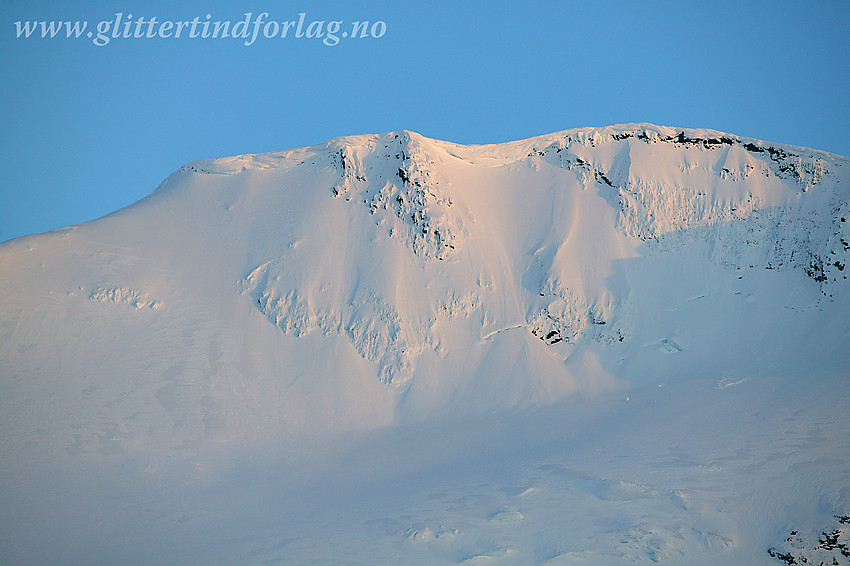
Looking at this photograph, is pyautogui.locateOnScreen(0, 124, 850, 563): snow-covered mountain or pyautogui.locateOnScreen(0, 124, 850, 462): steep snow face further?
pyautogui.locateOnScreen(0, 124, 850, 462): steep snow face

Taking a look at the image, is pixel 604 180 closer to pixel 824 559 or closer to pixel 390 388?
pixel 390 388

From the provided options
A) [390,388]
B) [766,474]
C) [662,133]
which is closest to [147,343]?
[390,388]

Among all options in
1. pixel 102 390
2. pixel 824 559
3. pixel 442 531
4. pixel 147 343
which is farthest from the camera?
pixel 147 343

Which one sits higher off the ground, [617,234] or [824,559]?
[617,234]

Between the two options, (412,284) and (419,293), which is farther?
(412,284)

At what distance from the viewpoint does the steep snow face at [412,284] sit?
22.2m

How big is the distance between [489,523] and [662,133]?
985 inches

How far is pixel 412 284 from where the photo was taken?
26.7 meters

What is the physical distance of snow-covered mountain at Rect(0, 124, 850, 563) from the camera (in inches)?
848

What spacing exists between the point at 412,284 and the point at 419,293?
1.84 feet

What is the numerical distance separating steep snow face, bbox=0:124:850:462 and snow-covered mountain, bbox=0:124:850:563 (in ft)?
0.32

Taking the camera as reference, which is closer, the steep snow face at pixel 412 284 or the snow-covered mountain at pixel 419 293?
the snow-covered mountain at pixel 419 293

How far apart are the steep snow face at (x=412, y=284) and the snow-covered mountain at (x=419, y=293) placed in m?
0.10

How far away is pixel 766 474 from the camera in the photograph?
52.2 feet
